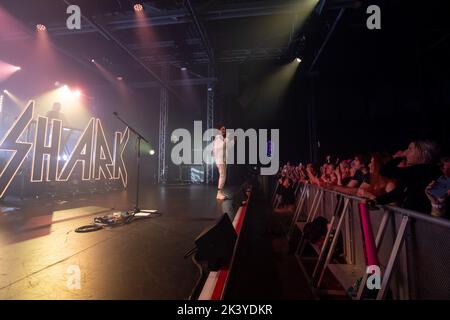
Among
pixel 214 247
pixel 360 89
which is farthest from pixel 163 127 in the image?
pixel 214 247

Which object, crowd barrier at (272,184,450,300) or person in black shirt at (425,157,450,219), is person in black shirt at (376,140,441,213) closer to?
person in black shirt at (425,157,450,219)

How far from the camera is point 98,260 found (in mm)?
1729

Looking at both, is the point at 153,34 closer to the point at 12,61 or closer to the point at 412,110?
the point at 12,61

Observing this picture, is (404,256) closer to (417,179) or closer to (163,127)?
(417,179)

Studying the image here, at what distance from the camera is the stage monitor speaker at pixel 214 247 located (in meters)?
1.72

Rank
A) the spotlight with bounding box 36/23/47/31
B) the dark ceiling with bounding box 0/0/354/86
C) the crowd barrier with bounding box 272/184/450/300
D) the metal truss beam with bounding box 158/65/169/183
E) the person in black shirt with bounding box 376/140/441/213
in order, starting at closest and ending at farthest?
the crowd barrier with bounding box 272/184/450/300 → the person in black shirt with bounding box 376/140/441/213 → the dark ceiling with bounding box 0/0/354/86 → the spotlight with bounding box 36/23/47/31 → the metal truss beam with bounding box 158/65/169/183

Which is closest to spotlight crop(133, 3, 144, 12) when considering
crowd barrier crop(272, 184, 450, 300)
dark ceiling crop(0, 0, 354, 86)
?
dark ceiling crop(0, 0, 354, 86)

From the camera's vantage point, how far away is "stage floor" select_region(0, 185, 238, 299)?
1308 mm

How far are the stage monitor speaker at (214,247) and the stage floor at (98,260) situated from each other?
121mm

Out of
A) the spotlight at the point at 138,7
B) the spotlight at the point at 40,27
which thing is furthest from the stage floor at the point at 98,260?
the spotlight at the point at 40,27

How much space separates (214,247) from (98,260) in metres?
0.86

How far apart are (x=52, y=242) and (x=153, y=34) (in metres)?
7.06

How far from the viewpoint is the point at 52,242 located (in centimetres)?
217

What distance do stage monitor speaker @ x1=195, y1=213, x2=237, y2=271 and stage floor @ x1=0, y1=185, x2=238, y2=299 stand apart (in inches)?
4.8
